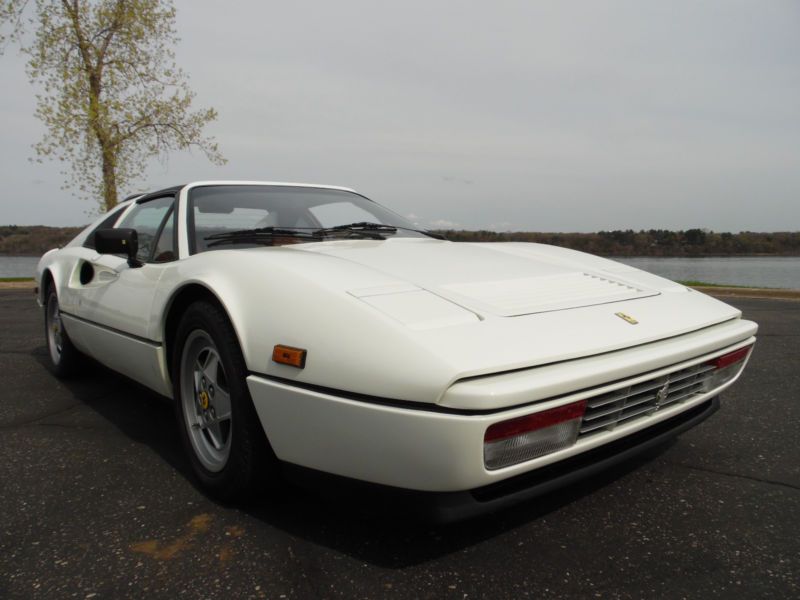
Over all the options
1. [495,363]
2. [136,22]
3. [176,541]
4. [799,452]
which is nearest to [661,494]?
[799,452]

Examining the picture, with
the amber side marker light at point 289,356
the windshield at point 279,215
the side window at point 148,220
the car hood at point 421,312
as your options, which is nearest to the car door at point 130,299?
the side window at point 148,220

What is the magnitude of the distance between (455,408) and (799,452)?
181 cm

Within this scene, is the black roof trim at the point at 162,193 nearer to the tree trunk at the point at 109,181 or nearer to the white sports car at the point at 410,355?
the white sports car at the point at 410,355

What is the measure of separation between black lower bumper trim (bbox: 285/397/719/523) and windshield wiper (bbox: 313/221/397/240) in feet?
4.22

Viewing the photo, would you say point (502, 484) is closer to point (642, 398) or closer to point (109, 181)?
point (642, 398)

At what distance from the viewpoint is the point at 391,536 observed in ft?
5.43

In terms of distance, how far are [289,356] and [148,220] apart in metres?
1.85

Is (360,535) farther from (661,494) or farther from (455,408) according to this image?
(661,494)

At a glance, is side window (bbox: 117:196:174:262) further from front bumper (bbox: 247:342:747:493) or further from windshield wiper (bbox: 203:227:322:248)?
front bumper (bbox: 247:342:747:493)

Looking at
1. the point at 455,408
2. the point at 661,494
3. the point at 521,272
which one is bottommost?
the point at 661,494

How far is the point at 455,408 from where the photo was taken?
1.31 m

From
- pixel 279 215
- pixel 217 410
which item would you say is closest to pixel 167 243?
pixel 279 215

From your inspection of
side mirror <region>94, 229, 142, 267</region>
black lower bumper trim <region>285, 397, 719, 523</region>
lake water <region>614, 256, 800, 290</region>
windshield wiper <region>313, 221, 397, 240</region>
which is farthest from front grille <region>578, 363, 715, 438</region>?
lake water <region>614, 256, 800, 290</region>

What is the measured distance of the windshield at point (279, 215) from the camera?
2.42 meters
